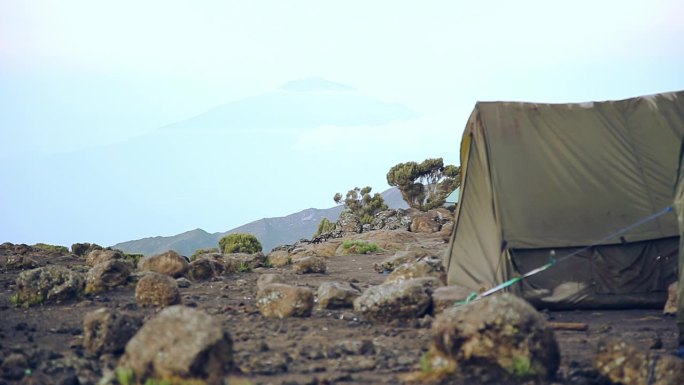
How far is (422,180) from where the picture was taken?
51.2 meters

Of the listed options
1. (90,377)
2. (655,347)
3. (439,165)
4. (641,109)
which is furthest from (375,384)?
(439,165)

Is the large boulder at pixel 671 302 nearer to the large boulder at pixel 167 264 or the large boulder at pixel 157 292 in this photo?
the large boulder at pixel 157 292

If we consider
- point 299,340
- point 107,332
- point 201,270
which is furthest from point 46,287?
point 299,340

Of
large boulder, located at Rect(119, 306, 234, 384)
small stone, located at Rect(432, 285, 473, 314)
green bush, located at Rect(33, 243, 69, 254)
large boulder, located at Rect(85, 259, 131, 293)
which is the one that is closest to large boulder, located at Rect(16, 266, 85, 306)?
large boulder, located at Rect(85, 259, 131, 293)

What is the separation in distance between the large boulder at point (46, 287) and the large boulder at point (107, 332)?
15.7 ft

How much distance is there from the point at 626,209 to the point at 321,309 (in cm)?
526

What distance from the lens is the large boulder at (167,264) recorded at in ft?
61.1

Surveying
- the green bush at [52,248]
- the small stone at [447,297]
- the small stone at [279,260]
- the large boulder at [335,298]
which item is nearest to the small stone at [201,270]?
the small stone at [279,260]

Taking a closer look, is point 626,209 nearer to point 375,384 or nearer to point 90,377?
point 375,384

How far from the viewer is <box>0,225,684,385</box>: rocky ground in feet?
29.0

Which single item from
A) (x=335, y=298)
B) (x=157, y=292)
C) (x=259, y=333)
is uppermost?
(x=157, y=292)

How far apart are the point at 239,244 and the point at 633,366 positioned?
27124 millimetres

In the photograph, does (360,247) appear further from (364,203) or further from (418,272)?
(364,203)

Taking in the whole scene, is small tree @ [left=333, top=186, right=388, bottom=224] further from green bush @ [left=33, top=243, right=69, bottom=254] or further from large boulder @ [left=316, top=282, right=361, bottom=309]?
large boulder @ [left=316, top=282, right=361, bottom=309]
